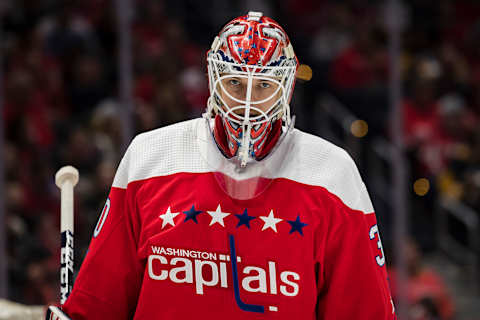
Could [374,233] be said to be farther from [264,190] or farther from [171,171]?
[171,171]

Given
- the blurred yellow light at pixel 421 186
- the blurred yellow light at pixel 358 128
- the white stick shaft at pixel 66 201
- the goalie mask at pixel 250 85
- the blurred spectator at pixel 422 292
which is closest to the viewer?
the goalie mask at pixel 250 85

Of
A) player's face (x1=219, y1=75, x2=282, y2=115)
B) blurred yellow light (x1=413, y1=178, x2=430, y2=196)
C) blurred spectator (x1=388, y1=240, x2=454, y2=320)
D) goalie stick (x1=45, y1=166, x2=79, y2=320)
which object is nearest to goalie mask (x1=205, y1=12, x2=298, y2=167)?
player's face (x1=219, y1=75, x2=282, y2=115)

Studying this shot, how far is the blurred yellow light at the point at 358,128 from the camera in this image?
4.73 metres

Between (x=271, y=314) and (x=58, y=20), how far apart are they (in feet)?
9.49

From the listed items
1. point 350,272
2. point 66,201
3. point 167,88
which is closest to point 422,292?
point 167,88

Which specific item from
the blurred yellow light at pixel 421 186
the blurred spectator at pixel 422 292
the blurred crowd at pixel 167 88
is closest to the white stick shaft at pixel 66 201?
the blurred crowd at pixel 167 88

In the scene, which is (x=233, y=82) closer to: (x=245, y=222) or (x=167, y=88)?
(x=245, y=222)

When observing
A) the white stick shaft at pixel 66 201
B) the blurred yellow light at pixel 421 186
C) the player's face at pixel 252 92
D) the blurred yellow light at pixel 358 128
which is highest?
the player's face at pixel 252 92

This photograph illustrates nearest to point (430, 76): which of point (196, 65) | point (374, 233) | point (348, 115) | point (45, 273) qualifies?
point (348, 115)

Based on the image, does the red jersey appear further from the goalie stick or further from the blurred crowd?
the blurred crowd

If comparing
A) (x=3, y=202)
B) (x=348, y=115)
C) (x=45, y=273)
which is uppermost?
(x=348, y=115)

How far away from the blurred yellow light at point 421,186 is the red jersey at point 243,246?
271 cm

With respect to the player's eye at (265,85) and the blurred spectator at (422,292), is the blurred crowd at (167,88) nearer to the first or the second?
the blurred spectator at (422,292)

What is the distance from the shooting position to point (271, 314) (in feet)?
6.06
